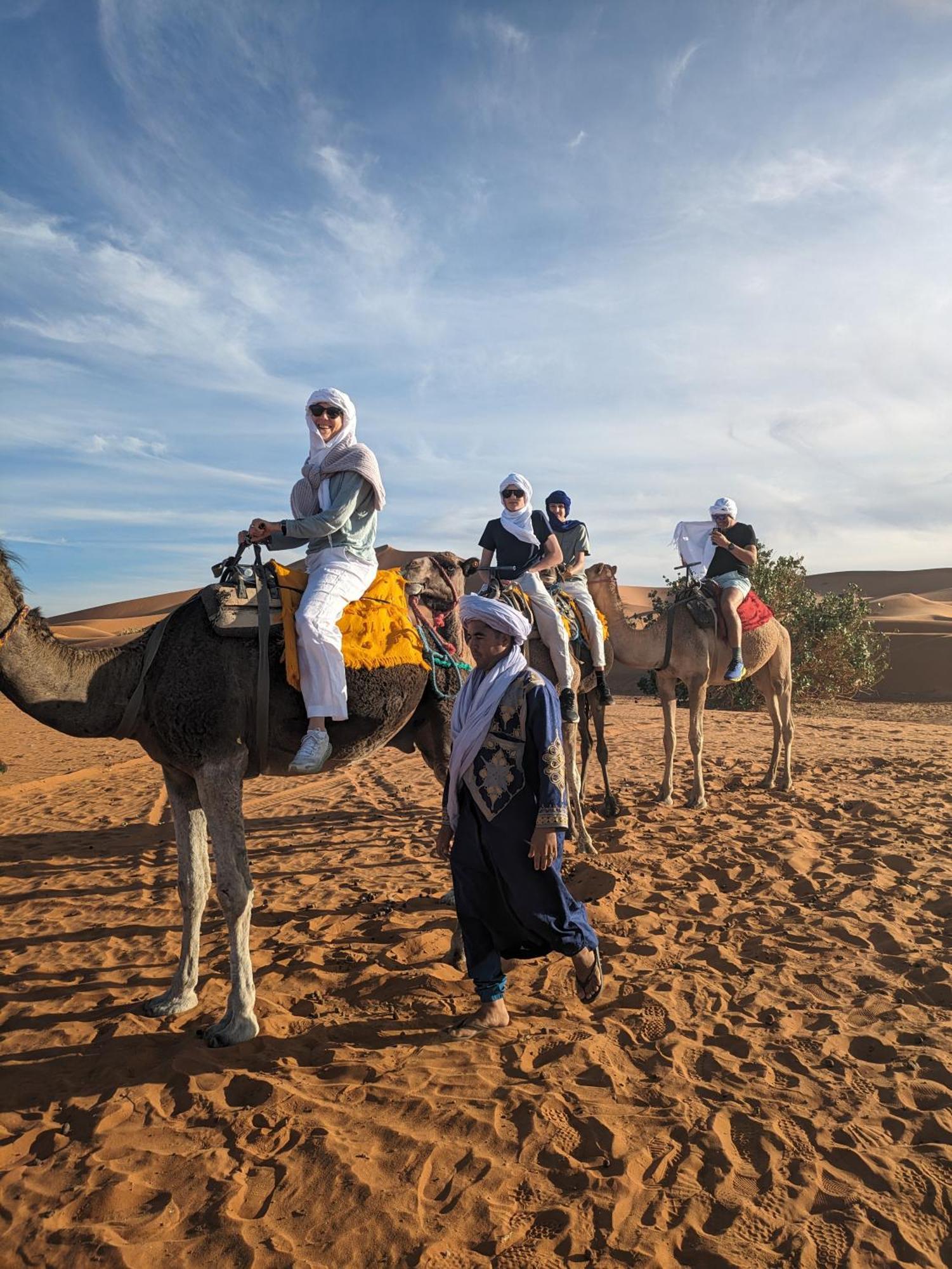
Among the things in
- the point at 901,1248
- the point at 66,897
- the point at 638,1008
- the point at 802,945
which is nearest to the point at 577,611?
the point at 802,945

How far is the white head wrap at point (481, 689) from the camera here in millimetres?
4086

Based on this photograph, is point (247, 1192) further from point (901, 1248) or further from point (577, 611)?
point (577, 611)

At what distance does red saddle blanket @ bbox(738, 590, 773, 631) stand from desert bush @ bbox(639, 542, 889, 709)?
961 centimetres

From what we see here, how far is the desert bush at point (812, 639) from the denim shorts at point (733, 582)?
33.3ft

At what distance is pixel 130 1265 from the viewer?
109 inches

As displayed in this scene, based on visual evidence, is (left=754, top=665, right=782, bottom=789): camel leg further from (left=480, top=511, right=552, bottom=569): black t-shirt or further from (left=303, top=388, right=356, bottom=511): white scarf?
(left=303, top=388, right=356, bottom=511): white scarf

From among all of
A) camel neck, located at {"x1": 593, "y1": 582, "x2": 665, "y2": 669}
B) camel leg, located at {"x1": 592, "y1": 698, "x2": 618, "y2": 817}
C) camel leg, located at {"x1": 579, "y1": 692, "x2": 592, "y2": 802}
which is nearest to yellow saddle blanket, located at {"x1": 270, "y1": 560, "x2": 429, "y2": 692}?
camel leg, located at {"x1": 579, "y1": 692, "x2": 592, "y2": 802}

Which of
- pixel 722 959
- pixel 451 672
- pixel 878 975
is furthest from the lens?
pixel 451 672

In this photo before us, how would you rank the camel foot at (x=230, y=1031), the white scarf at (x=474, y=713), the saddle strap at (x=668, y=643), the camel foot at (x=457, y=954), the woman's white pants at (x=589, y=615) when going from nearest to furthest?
the white scarf at (x=474, y=713) → the camel foot at (x=230, y=1031) → the camel foot at (x=457, y=954) → the woman's white pants at (x=589, y=615) → the saddle strap at (x=668, y=643)

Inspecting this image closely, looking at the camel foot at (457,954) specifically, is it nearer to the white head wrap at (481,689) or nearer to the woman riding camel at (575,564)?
the white head wrap at (481,689)

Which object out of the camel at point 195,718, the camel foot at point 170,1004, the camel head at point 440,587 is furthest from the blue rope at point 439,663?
the camel foot at point 170,1004

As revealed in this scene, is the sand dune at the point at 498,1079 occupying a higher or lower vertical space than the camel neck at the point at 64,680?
lower

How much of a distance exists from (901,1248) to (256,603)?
4.17 m

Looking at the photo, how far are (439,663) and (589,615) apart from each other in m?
3.30
